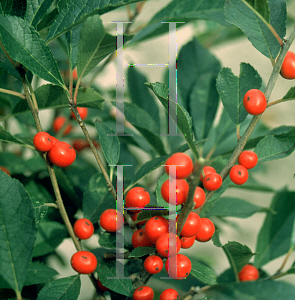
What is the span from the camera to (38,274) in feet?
1.44

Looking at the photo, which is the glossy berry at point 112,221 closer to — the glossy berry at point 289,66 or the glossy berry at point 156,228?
the glossy berry at point 156,228

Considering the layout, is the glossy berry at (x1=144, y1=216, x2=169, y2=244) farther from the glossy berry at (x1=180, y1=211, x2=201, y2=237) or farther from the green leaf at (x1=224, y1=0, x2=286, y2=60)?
the green leaf at (x1=224, y1=0, x2=286, y2=60)

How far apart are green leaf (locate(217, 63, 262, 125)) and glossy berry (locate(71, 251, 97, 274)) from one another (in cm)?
25

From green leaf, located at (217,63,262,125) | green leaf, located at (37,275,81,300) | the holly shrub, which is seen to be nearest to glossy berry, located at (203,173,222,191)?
the holly shrub

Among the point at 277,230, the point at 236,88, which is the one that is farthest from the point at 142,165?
the point at 277,230

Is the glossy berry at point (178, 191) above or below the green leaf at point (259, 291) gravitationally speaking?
above

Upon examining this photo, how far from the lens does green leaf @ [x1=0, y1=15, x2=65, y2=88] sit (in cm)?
30

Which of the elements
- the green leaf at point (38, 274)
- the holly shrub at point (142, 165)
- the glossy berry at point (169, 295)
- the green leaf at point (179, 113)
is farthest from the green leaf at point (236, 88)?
the green leaf at point (38, 274)

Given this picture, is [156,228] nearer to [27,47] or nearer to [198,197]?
[198,197]

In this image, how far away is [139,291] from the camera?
0.34 meters

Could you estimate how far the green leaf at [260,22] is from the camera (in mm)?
344

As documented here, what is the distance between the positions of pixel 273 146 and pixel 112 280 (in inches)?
10.1

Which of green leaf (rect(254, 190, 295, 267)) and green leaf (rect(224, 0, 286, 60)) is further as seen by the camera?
green leaf (rect(254, 190, 295, 267))

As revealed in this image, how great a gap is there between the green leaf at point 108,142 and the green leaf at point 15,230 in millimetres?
121
